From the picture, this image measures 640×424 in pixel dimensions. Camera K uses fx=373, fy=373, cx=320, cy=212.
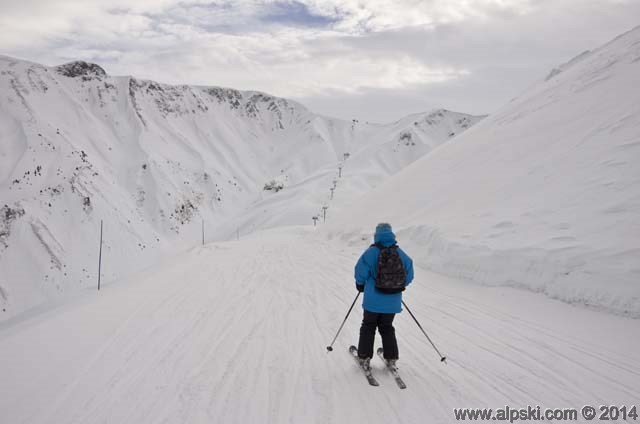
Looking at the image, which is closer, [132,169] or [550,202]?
[550,202]

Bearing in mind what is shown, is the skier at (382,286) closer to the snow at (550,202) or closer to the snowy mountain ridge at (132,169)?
the snow at (550,202)

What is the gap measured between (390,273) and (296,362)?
2123 mm

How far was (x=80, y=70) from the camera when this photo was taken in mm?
109438

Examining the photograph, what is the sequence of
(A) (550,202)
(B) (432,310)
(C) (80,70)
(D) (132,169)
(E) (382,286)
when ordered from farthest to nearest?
1. (C) (80,70)
2. (D) (132,169)
3. (A) (550,202)
4. (B) (432,310)
5. (E) (382,286)

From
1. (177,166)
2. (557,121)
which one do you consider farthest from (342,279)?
(177,166)

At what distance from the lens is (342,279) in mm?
12086

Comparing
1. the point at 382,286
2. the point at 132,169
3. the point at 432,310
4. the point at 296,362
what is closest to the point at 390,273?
the point at 382,286

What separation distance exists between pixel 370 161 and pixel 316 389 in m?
131

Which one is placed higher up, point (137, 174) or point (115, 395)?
point (137, 174)

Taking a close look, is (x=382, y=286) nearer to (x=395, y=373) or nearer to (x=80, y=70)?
(x=395, y=373)

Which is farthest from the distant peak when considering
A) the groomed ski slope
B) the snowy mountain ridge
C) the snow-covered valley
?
the groomed ski slope

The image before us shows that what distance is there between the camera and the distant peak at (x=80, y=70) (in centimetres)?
10625

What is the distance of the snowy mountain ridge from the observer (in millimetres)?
51562

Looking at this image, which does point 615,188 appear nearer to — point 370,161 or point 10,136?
point 10,136
